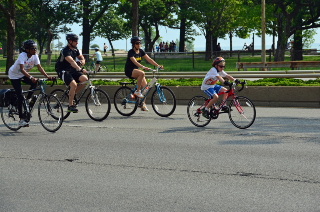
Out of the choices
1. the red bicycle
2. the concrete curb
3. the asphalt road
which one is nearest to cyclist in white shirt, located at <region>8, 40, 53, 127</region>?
the asphalt road

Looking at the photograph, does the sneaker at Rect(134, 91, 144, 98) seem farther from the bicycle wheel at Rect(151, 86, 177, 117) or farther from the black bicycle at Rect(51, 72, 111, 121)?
the black bicycle at Rect(51, 72, 111, 121)

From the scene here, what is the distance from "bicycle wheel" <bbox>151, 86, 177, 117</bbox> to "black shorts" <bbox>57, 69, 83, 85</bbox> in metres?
1.88

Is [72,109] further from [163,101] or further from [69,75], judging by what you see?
[163,101]

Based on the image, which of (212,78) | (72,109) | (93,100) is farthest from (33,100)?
(212,78)

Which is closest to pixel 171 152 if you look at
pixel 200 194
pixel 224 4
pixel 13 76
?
pixel 200 194

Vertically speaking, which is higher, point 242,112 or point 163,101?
point 163,101

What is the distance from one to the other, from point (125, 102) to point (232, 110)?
355 centimetres

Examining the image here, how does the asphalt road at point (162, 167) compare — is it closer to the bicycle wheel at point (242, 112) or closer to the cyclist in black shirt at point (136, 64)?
the bicycle wheel at point (242, 112)

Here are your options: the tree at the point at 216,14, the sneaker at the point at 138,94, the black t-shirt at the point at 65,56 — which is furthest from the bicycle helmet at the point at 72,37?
the tree at the point at 216,14

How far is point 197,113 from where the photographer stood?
42.0ft

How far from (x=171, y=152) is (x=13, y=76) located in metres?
4.16

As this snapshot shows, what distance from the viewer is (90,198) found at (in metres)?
6.83

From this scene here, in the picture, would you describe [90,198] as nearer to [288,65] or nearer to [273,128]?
[273,128]

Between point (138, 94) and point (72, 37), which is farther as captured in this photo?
point (138, 94)
